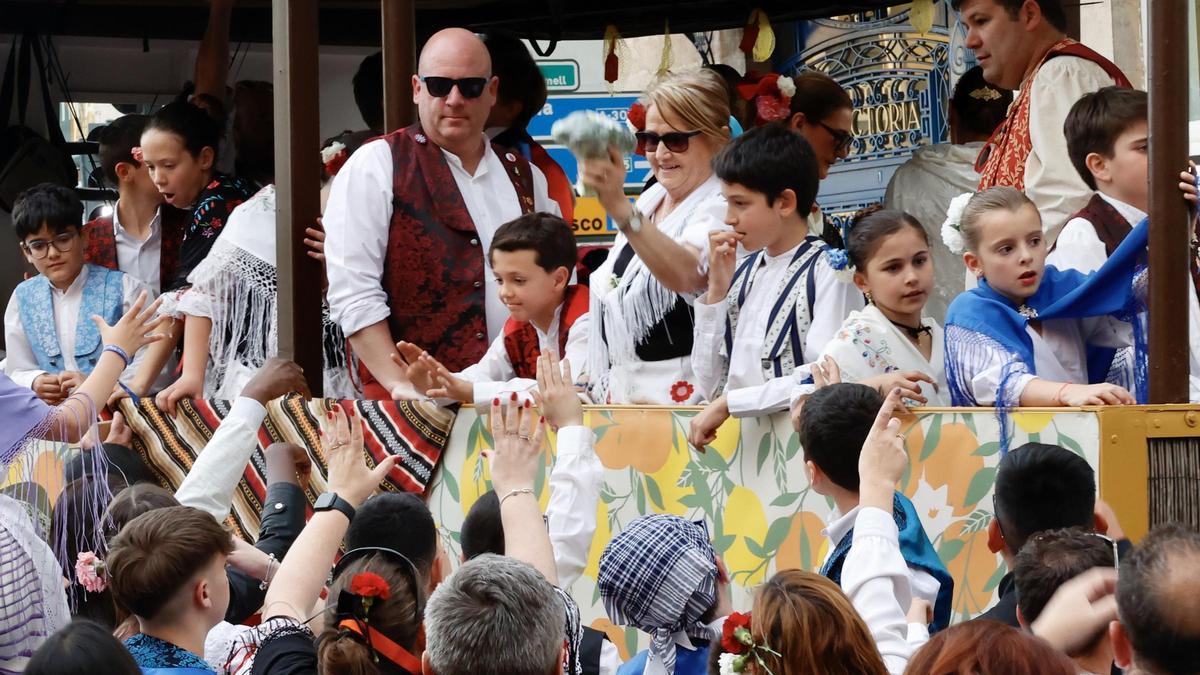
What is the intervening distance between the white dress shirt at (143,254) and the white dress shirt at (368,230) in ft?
4.19

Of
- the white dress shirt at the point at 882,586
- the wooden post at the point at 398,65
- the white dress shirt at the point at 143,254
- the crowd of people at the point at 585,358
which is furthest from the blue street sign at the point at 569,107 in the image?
the white dress shirt at the point at 882,586

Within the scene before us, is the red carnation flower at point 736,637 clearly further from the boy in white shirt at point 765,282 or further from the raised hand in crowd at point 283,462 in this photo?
the raised hand in crowd at point 283,462

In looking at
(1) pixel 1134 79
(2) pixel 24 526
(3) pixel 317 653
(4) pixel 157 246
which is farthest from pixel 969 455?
(1) pixel 1134 79

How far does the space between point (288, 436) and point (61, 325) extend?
163cm

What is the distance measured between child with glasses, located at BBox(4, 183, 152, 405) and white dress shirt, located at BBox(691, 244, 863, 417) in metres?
2.56

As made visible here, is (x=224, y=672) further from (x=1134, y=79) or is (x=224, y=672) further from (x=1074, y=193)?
(x=1134, y=79)

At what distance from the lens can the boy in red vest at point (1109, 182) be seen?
451 centimetres

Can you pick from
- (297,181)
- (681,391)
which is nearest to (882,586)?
(681,391)

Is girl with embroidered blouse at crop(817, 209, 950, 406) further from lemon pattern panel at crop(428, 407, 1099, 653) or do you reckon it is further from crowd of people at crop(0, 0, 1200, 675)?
lemon pattern panel at crop(428, 407, 1099, 653)

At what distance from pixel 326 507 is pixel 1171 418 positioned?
1834 millimetres

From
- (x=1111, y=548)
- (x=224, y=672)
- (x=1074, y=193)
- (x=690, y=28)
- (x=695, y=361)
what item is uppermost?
(x=690, y=28)

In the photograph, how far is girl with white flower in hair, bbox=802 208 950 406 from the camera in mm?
4336

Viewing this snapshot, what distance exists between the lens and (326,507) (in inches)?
144

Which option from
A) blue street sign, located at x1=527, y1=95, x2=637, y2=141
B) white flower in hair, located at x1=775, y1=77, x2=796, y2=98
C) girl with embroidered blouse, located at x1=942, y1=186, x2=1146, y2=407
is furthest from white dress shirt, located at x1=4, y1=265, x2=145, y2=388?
girl with embroidered blouse, located at x1=942, y1=186, x2=1146, y2=407
